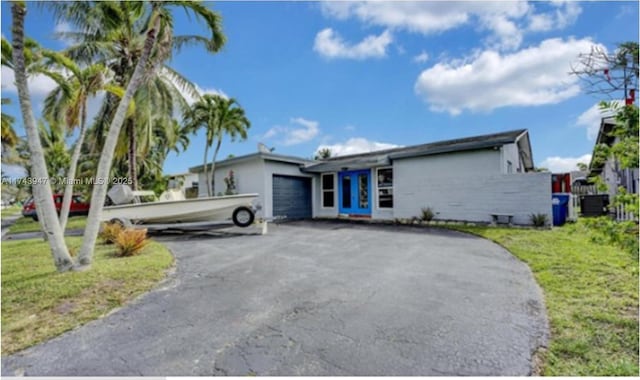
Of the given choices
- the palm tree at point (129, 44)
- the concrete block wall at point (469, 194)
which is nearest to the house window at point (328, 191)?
the concrete block wall at point (469, 194)

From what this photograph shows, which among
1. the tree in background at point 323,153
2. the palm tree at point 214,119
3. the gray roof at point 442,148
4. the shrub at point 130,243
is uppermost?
the tree in background at point 323,153

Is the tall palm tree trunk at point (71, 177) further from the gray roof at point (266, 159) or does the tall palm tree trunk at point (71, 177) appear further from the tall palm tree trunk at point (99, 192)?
the gray roof at point (266, 159)

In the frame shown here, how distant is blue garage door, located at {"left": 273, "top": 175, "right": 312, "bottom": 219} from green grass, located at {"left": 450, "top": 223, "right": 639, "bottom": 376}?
33.4 feet

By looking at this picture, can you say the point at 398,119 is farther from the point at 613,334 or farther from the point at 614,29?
the point at 613,334

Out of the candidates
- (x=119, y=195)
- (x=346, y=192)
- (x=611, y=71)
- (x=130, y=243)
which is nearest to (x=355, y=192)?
(x=346, y=192)

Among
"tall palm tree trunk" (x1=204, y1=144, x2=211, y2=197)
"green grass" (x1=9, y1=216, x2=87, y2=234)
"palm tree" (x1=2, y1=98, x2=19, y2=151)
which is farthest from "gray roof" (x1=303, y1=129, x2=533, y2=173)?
"palm tree" (x1=2, y1=98, x2=19, y2=151)

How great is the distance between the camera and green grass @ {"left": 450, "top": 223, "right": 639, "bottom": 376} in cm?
240

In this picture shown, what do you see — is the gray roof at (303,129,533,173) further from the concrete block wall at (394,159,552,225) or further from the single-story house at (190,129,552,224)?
the concrete block wall at (394,159,552,225)

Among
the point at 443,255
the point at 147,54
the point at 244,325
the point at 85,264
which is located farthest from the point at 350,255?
the point at 147,54

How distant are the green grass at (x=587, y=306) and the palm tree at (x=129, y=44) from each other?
24.3 ft

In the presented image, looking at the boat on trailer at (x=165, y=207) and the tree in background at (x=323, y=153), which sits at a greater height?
the tree in background at (x=323, y=153)

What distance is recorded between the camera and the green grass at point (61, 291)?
3.20 metres

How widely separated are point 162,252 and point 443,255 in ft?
20.6

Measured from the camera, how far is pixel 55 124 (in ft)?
30.8
